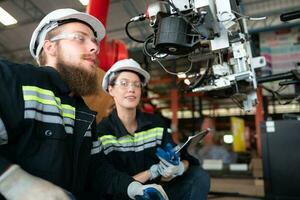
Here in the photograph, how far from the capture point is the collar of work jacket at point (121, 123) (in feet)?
6.50

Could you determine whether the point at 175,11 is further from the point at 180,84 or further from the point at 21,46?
the point at 21,46

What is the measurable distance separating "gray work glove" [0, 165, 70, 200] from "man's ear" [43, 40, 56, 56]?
695 millimetres

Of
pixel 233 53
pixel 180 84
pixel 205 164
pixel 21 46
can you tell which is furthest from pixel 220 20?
pixel 21 46

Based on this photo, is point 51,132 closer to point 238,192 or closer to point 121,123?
point 121,123

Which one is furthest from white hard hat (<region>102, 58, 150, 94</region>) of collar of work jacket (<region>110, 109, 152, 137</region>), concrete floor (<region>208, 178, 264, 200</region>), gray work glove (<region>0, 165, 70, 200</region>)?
concrete floor (<region>208, 178, 264, 200</region>)

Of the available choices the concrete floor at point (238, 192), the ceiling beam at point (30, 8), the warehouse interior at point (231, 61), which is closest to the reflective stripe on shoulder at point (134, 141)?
the warehouse interior at point (231, 61)

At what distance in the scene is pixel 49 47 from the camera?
1428 mm

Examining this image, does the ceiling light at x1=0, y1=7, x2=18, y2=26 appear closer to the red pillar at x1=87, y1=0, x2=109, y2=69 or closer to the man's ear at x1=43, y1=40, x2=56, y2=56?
the red pillar at x1=87, y1=0, x2=109, y2=69

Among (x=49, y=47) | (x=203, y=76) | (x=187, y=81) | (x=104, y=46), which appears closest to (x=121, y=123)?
(x=187, y=81)

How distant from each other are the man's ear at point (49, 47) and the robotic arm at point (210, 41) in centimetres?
41

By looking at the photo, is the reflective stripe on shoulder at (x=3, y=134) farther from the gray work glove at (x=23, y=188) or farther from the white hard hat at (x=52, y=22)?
the white hard hat at (x=52, y=22)

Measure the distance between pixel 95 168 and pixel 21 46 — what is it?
8.48 metres

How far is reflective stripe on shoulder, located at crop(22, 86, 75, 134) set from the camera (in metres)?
1.05

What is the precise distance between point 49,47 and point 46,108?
0.42 metres
